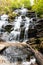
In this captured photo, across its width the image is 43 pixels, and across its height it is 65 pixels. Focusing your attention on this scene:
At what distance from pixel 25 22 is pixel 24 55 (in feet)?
23.8

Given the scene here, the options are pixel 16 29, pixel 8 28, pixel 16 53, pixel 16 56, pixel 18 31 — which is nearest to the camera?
pixel 16 56

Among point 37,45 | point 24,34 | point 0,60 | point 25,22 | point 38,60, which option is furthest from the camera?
point 25,22

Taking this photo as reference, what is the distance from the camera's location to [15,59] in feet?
32.8

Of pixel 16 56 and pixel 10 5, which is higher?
pixel 10 5

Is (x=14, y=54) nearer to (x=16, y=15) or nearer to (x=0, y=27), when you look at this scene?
→ (x=0, y=27)

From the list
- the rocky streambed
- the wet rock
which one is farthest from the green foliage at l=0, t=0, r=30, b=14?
the rocky streambed

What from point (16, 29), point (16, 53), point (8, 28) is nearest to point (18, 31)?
point (16, 29)

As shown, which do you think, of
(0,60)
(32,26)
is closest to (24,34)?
(32,26)

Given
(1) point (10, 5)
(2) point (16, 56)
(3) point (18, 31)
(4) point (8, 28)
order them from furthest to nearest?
(1) point (10, 5) < (4) point (8, 28) < (3) point (18, 31) < (2) point (16, 56)

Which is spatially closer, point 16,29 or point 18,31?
point 18,31

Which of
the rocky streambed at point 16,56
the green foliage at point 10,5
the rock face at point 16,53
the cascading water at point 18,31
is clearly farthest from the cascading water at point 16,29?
the green foliage at point 10,5

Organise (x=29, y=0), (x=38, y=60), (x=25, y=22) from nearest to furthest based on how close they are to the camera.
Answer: (x=38, y=60) < (x=25, y=22) < (x=29, y=0)

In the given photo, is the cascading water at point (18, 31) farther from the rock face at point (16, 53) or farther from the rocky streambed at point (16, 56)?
the rock face at point (16, 53)

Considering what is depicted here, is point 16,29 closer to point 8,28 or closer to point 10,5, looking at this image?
point 8,28
